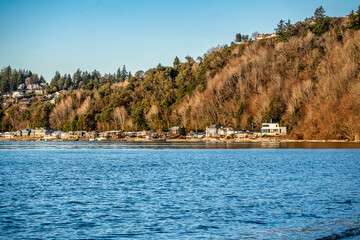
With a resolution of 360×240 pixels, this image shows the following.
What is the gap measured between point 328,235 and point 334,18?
149841 millimetres

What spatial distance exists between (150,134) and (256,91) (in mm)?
45632

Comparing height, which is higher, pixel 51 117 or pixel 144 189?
pixel 51 117

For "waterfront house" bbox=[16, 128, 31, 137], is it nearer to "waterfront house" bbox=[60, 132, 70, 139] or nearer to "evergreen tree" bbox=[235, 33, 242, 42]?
"waterfront house" bbox=[60, 132, 70, 139]

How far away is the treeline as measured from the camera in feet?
331

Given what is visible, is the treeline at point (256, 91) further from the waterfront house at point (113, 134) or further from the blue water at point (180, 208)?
the blue water at point (180, 208)

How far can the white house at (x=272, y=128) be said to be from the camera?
110m

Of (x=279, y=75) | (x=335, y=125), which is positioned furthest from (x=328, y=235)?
(x=279, y=75)

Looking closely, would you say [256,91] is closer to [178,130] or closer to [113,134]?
[178,130]

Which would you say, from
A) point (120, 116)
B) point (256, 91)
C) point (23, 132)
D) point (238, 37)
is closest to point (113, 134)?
point (120, 116)

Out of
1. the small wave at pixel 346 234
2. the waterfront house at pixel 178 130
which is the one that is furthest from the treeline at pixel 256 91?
the small wave at pixel 346 234

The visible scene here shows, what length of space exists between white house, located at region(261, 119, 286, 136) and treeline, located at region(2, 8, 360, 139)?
179 centimetres

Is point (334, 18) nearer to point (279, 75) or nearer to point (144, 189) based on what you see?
point (279, 75)

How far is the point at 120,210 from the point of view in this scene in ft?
61.9

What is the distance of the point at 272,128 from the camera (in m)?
111
